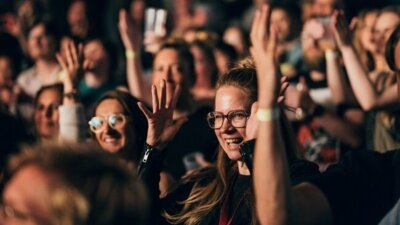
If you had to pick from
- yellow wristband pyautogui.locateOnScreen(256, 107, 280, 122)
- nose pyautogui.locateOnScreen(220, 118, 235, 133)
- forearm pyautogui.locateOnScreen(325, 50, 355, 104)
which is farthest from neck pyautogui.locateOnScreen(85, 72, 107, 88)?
yellow wristband pyautogui.locateOnScreen(256, 107, 280, 122)

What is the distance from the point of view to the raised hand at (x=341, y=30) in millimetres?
6074

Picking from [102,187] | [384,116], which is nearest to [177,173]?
[384,116]

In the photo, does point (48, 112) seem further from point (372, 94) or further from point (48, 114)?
point (372, 94)

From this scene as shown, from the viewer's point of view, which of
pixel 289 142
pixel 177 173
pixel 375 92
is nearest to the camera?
pixel 289 142

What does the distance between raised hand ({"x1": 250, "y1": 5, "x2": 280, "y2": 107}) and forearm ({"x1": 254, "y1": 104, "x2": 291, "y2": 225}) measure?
0.26 feet

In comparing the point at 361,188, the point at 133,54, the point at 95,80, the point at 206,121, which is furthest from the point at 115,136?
the point at 95,80

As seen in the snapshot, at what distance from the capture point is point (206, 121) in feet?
22.4

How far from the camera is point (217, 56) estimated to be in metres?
8.96

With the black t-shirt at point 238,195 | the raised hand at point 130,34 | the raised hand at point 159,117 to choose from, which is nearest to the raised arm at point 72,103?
the raised hand at point 130,34

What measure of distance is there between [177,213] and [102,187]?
6.72 feet

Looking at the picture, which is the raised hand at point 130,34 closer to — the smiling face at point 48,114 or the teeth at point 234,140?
the smiling face at point 48,114

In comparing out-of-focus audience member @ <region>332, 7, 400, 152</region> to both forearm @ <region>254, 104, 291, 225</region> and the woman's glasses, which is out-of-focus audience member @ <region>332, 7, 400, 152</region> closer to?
the woman's glasses

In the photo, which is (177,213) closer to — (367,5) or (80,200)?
(80,200)

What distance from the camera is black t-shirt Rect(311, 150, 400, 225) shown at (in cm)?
344
